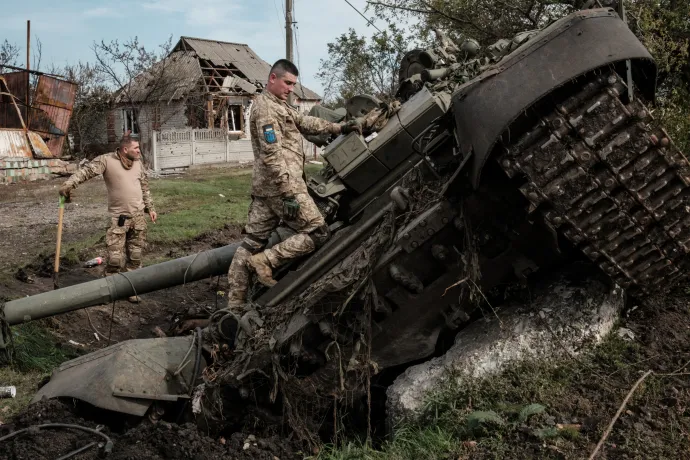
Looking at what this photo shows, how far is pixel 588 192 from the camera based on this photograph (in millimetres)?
3496

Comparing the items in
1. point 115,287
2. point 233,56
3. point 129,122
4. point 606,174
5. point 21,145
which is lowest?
point 115,287

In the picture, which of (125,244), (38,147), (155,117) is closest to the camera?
(125,244)

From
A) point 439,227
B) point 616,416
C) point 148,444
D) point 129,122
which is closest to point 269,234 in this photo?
point 148,444

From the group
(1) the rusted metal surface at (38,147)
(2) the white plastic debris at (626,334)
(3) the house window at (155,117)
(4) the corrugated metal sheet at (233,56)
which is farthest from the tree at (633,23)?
(4) the corrugated metal sheet at (233,56)

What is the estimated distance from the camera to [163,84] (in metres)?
30.2

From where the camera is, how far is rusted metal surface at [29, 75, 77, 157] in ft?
74.6

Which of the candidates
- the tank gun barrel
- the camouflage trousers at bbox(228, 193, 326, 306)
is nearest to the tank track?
the camouflage trousers at bbox(228, 193, 326, 306)

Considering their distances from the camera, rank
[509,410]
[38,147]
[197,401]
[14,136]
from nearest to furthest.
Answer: [509,410], [197,401], [14,136], [38,147]

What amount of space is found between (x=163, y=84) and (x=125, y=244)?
2263 centimetres

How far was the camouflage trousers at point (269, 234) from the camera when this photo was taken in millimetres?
5496

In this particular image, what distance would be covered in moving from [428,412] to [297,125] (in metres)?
2.77

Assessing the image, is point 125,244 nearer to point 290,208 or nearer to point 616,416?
point 290,208

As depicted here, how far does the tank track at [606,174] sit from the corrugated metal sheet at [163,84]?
28357 mm

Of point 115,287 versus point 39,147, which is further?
point 39,147
